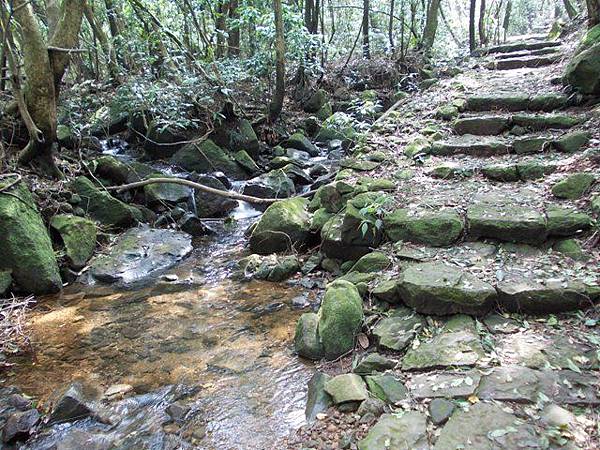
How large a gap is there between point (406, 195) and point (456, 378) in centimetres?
251

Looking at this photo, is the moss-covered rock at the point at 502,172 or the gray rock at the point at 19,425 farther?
the moss-covered rock at the point at 502,172

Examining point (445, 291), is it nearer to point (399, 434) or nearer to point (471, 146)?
point (399, 434)

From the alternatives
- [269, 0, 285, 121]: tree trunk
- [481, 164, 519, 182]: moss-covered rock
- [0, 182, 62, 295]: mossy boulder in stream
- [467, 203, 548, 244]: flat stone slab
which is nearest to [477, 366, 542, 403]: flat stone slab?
[467, 203, 548, 244]: flat stone slab

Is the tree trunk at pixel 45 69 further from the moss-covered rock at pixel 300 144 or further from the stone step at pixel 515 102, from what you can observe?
the stone step at pixel 515 102

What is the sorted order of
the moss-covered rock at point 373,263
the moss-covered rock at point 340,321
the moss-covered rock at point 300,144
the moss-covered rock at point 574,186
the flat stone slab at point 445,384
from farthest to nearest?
1. the moss-covered rock at point 300,144
2. the moss-covered rock at point 373,263
3. the moss-covered rock at point 574,186
4. the moss-covered rock at point 340,321
5. the flat stone slab at point 445,384

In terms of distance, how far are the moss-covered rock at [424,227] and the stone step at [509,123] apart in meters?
2.43

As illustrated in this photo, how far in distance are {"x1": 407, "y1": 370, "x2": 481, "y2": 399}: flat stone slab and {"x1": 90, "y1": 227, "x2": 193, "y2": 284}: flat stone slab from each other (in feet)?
13.0

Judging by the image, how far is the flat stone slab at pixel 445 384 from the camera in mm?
2537


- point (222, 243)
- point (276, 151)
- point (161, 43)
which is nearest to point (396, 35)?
point (276, 151)

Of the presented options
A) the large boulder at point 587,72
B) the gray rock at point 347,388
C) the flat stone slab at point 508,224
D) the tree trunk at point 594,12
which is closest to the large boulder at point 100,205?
the gray rock at point 347,388

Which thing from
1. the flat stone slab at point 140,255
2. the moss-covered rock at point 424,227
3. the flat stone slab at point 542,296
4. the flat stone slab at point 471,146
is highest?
the flat stone slab at point 471,146

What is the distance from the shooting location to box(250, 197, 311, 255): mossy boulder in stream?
18.8 feet

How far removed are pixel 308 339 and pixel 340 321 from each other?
333 mm

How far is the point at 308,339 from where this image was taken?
11.7 ft
